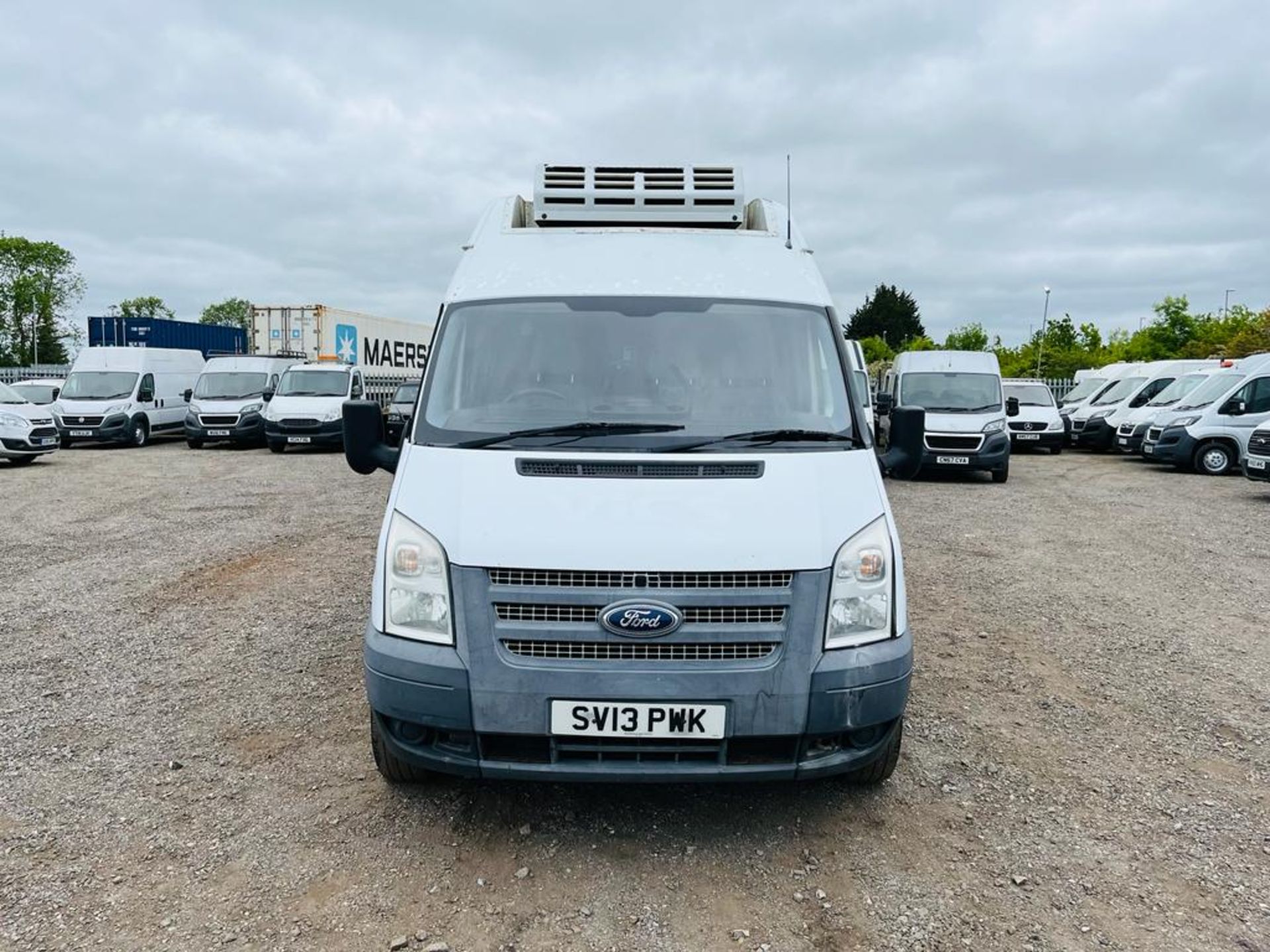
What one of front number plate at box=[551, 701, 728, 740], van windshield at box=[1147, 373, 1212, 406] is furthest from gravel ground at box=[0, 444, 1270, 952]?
van windshield at box=[1147, 373, 1212, 406]

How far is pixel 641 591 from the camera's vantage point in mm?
3227

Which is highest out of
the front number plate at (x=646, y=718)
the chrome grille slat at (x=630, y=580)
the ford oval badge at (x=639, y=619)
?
the chrome grille slat at (x=630, y=580)

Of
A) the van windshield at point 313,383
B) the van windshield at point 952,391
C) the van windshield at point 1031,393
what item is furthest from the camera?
the van windshield at point 1031,393

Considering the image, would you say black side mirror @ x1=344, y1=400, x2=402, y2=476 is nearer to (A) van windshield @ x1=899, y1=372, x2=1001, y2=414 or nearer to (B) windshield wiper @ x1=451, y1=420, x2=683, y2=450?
(B) windshield wiper @ x1=451, y1=420, x2=683, y2=450

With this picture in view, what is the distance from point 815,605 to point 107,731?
11.7 feet

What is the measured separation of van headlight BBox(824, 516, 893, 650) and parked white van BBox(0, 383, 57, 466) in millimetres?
Answer: 17295

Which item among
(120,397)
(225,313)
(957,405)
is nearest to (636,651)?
(957,405)

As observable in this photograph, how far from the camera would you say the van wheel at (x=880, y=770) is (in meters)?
3.68

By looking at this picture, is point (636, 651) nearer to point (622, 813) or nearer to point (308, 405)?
point (622, 813)

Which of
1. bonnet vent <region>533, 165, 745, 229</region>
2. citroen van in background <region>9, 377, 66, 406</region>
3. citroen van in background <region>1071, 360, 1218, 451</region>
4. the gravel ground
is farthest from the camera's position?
citroen van in background <region>9, 377, 66, 406</region>

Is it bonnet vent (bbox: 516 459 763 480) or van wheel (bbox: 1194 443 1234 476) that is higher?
bonnet vent (bbox: 516 459 763 480)

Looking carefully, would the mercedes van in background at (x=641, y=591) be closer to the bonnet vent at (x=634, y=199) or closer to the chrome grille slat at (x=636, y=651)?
the chrome grille slat at (x=636, y=651)

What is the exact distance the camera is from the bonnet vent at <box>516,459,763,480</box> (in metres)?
3.53

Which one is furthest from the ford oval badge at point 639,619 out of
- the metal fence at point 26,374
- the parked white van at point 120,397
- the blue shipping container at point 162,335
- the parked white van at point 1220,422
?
the metal fence at point 26,374
